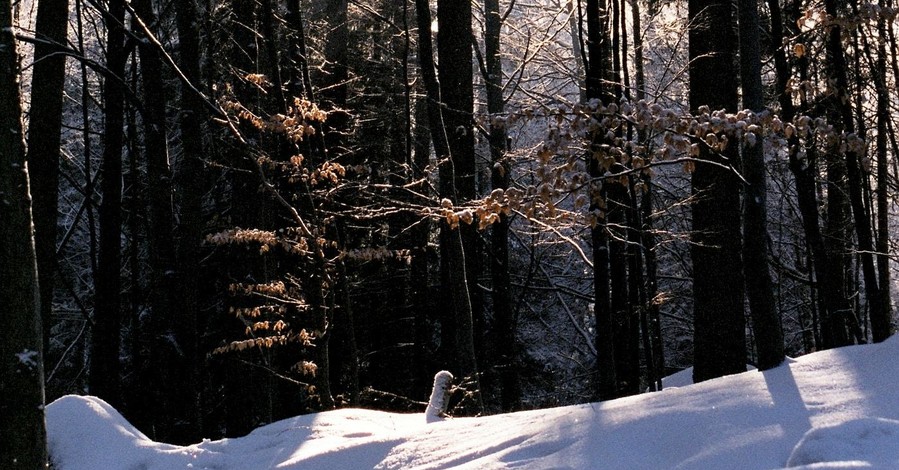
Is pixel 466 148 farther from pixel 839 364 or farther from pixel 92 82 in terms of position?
pixel 92 82

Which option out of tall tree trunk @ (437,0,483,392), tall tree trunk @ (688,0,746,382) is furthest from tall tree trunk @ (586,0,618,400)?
tall tree trunk @ (437,0,483,392)

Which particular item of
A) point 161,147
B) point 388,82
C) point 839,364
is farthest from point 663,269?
point 839,364

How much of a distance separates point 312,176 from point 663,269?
1558cm

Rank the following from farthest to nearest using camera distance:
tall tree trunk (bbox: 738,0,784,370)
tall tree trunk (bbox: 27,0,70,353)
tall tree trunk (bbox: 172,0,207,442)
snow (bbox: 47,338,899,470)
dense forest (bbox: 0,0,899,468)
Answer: tall tree trunk (bbox: 172,0,207,442), tall tree trunk (bbox: 27,0,70,353), tall tree trunk (bbox: 738,0,784,370), dense forest (bbox: 0,0,899,468), snow (bbox: 47,338,899,470)

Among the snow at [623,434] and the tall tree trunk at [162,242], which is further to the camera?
the tall tree trunk at [162,242]

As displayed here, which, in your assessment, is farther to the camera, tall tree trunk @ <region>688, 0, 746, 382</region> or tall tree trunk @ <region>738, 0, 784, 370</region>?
tall tree trunk @ <region>688, 0, 746, 382</region>

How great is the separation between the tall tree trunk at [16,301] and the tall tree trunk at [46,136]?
5.80 m

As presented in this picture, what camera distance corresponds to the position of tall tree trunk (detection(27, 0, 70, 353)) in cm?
989

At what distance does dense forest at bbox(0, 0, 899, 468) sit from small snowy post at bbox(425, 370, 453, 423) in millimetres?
1346

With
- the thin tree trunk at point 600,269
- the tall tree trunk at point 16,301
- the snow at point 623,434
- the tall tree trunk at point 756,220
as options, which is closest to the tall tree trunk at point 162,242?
the thin tree trunk at point 600,269

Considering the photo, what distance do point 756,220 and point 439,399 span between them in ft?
11.7

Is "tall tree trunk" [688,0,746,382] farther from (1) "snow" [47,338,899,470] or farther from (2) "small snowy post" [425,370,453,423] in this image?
(1) "snow" [47,338,899,470]

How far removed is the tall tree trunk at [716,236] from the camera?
10.9 m

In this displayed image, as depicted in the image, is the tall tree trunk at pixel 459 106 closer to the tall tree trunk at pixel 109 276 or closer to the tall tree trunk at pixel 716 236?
the tall tree trunk at pixel 716 236
